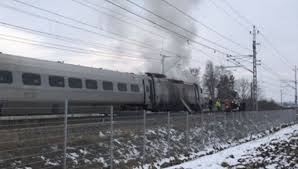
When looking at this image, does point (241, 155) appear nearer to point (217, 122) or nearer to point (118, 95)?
point (217, 122)

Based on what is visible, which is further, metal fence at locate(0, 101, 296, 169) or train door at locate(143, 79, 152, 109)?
train door at locate(143, 79, 152, 109)

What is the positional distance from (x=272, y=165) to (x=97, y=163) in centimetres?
484

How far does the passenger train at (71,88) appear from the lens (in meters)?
18.7

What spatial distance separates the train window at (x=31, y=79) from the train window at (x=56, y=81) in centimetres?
92

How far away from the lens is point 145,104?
107ft

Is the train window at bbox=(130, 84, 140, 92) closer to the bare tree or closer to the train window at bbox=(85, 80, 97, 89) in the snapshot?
the train window at bbox=(85, 80, 97, 89)

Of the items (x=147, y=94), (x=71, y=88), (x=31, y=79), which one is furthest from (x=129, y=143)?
(x=147, y=94)

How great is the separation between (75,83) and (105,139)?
11.8 meters

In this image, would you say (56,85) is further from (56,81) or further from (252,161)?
(252,161)

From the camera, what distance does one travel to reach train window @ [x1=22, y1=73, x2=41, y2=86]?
19.8m

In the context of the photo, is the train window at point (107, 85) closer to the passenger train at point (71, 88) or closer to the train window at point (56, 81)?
the passenger train at point (71, 88)

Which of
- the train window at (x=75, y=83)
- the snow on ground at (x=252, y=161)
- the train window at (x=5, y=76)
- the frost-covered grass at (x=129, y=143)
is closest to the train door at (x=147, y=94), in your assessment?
the train window at (x=75, y=83)

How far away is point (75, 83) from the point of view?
933 inches

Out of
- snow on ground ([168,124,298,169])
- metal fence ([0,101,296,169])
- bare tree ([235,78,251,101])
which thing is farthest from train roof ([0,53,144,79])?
bare tree ([235,78,251,101])
